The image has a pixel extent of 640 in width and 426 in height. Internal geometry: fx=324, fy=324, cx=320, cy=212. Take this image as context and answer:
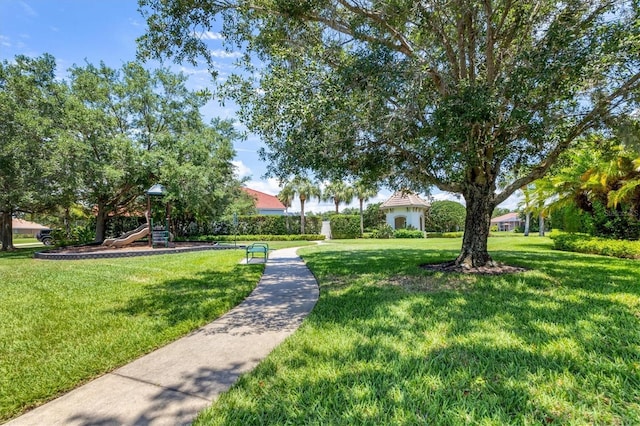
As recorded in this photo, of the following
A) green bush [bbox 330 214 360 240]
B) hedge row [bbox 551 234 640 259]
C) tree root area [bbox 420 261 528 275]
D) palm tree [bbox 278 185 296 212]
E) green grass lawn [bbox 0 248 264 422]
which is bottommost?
green grass lawn [bbox 0 248 264 422]

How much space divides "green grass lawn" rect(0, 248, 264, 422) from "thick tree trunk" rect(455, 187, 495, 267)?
18.7 feet

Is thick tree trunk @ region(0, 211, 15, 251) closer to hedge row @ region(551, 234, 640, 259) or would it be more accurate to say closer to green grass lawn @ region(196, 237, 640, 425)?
green grass lawn @ region(196, 237, 640, 425)

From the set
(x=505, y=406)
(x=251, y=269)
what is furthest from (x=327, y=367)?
(x=251, y=269)

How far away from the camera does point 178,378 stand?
3213mm

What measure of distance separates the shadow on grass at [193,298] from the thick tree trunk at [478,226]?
5708 mm

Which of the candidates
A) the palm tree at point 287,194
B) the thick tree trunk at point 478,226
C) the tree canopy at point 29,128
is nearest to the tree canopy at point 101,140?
the tree canopy at point 29,128

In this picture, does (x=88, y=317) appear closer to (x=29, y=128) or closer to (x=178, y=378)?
(x=178, y=378)

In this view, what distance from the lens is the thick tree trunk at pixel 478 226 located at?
847 centimetres

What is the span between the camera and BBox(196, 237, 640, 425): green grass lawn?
2.46m

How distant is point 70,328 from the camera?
4.65m

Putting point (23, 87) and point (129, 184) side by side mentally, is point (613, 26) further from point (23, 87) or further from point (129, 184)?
point (23, 87)

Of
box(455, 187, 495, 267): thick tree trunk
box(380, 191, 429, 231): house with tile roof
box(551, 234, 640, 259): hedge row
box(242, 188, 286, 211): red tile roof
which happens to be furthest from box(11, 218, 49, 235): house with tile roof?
box(551, 234, 640, 259): hedge row

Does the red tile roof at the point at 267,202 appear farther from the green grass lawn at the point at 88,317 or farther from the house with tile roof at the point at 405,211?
the green grass lawn at the point at 88,317

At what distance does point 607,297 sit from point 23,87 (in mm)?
24244
